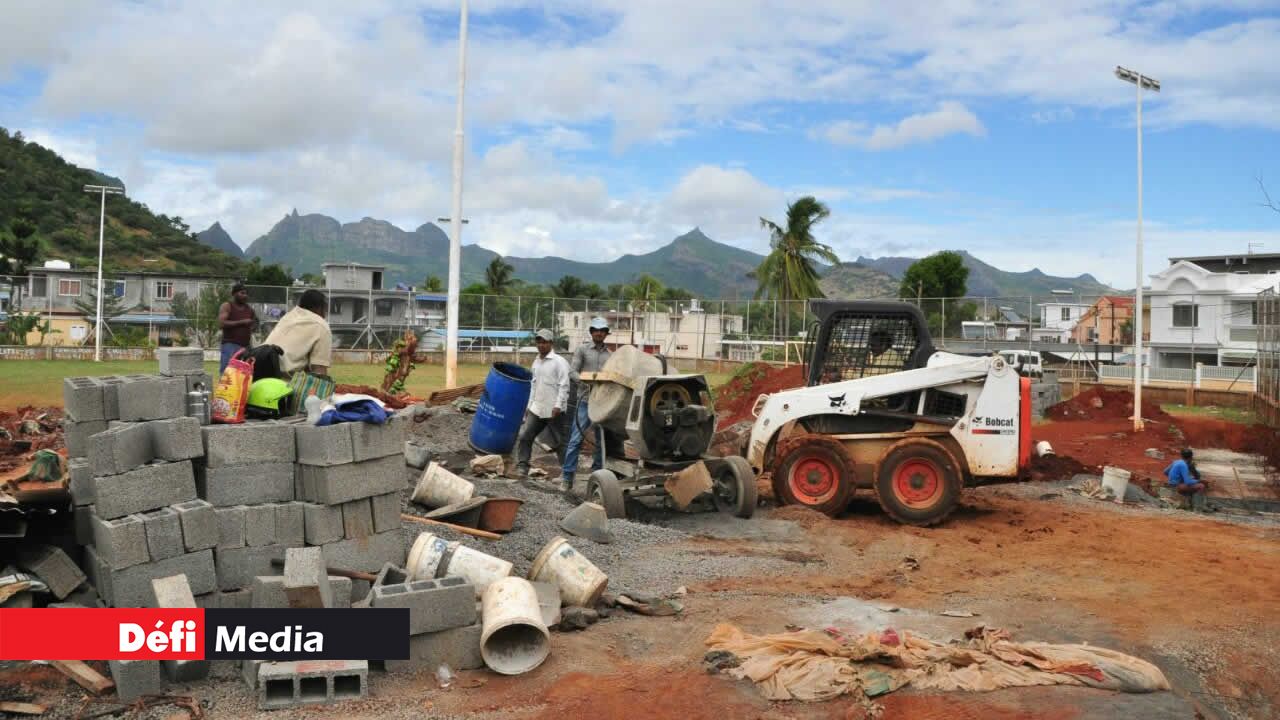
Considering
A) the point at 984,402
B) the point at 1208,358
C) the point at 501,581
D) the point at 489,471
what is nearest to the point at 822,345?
the point at 984,402

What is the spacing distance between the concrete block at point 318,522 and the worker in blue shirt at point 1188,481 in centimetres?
1048

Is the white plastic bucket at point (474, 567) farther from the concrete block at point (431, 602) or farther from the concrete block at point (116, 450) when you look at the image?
the concrete block at point (116, 450)

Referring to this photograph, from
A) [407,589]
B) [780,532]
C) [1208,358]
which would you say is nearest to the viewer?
[407,589]

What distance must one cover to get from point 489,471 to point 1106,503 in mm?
7769

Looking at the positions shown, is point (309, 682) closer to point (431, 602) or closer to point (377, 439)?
point (431, 602)

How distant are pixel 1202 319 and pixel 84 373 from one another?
125 feet

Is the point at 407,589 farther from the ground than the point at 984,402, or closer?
closer

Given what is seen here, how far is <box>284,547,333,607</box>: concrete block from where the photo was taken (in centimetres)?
554

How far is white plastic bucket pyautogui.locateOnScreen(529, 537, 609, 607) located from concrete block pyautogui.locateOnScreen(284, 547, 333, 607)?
1588mm

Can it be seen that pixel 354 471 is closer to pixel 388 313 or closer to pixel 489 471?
pixel 489 471

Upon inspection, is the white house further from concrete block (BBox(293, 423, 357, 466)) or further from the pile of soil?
→ concrete block (BBox(293, 423, 357, 466))

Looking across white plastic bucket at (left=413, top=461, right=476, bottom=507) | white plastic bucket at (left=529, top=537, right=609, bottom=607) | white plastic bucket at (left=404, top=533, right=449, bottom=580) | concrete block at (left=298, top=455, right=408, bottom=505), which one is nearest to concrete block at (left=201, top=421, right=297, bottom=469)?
concrete block at (left=298, top=455, right=408, bottom=505)

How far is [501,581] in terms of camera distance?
6.25 metres

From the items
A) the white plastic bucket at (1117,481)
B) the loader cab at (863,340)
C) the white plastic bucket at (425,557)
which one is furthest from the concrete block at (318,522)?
the white plastic bucket at (1117,481)
